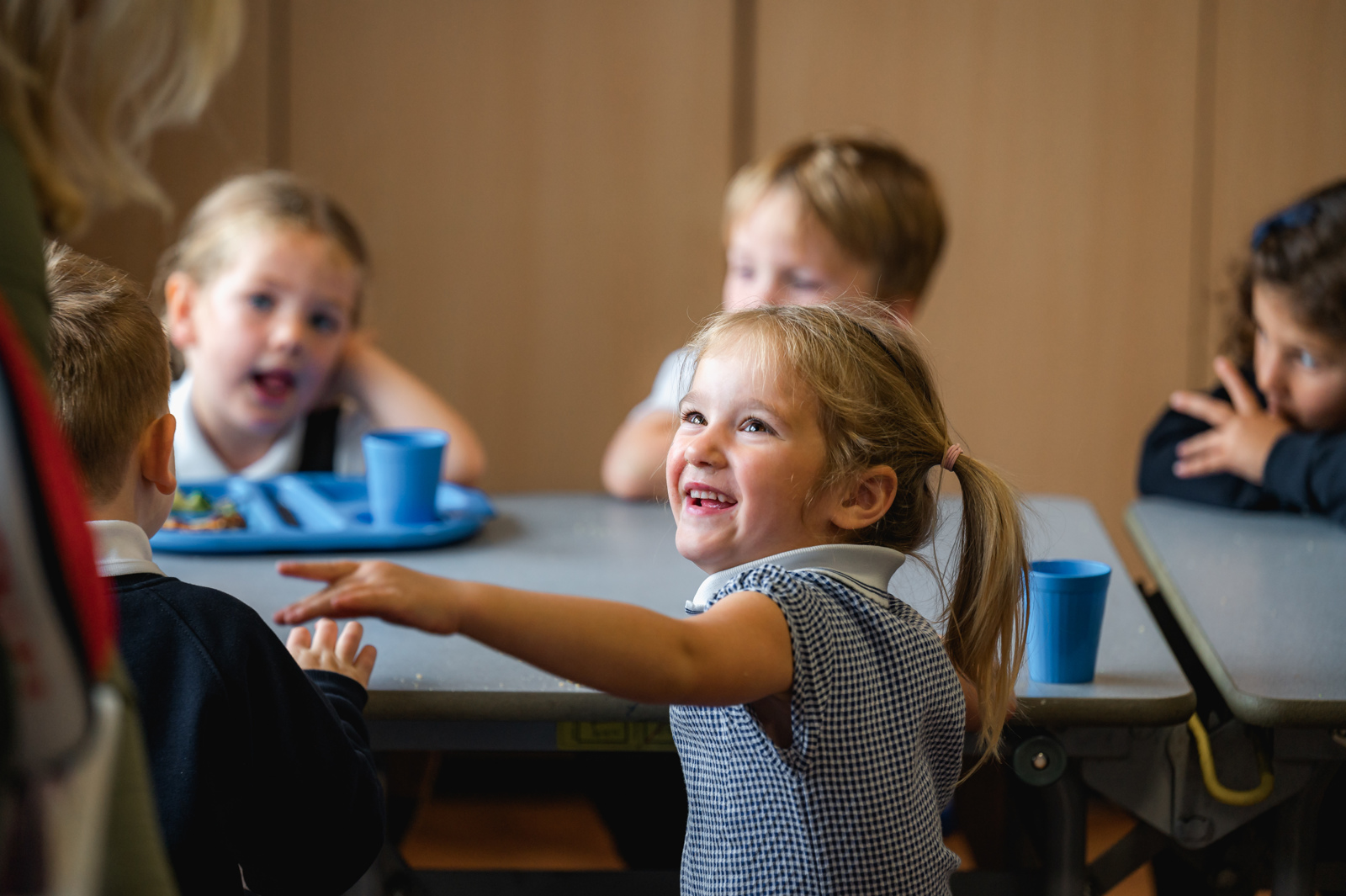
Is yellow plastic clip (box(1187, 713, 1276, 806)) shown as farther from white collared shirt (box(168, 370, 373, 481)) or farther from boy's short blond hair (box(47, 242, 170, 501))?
white collared shirt (box(168, 370, 373, 481))

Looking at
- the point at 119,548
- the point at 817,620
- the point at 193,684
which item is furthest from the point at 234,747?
the point at 817,620

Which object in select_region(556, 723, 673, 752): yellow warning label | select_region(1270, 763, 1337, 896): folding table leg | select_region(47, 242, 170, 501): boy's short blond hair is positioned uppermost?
select_region(47, 242, 170, 501): boy's short blond hair

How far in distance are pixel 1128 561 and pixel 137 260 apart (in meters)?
2.47

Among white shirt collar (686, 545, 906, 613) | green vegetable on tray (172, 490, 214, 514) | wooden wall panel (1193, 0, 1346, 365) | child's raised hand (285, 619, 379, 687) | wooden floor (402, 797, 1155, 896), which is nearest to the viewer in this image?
white shirt collar (686, 545, 906, 613)

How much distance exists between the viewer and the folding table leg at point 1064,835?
1104mm

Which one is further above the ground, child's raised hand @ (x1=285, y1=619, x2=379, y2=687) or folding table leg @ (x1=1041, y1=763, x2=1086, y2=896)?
child's raised hand @ (x1=285, y1=619, x2=379, y2=687)

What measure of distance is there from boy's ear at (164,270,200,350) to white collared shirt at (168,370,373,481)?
0.06 metres

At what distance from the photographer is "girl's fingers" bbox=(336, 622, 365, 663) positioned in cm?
102

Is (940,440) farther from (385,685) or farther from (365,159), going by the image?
(365,159)

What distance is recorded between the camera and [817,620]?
816 millimetres

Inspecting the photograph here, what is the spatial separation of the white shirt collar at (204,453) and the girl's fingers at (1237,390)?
4.47ft

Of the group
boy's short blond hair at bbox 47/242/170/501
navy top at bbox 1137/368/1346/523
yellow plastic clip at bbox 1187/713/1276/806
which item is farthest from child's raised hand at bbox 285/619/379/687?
navy top at bbox 1137/368/1346/523

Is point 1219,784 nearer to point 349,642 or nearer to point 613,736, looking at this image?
point 613,736

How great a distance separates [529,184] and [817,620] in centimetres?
240
